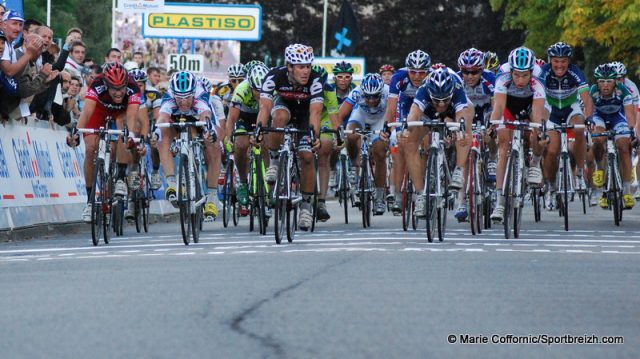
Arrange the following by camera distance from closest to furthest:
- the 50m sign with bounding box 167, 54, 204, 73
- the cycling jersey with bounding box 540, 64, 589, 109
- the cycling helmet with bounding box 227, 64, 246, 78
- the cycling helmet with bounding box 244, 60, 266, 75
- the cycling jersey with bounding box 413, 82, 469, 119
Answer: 1. the cycling jersey with bounding box 413, 82, 469, 119
2. the cycling jersey with bounding box 540, 64, 589, 109
3. the cycling helmet with bounding box 244, 60, 266, 75
4. the cycling helmet with bounding box 227, 64, 246, 78
5. the 50m sign with bounding box 167, 54, 204, 73

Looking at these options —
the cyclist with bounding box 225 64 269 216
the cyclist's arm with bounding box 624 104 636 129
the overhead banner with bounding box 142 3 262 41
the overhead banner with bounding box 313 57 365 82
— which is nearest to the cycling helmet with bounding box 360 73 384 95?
the cyclist with bounding box 225 64 269 216

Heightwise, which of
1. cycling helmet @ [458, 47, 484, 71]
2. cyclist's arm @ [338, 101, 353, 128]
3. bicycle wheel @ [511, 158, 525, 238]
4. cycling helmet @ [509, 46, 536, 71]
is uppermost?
cycling helmet @ [458, 47, 484, 71]

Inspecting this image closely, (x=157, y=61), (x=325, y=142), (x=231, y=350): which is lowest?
(x=231, y=350)

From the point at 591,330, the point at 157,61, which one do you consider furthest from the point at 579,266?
the point at 157,61

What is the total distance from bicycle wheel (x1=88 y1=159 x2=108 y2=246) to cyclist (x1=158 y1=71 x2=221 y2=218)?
621 millimetres

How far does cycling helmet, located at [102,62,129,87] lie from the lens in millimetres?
17984

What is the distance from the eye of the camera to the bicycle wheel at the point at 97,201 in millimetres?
16750

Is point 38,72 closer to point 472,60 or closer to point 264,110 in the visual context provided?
point 264,110

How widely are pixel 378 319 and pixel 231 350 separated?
4.51 ft

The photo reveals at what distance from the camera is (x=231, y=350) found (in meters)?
7.89

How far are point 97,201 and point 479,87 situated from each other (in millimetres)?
4985

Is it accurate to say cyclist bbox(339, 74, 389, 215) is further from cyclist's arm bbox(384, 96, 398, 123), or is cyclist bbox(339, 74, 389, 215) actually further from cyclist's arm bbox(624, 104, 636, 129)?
cyclist's arm bbox(624, 104, 636, 129)

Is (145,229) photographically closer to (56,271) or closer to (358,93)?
(358,93)

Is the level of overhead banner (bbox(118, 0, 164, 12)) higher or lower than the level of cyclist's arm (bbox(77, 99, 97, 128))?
higher
